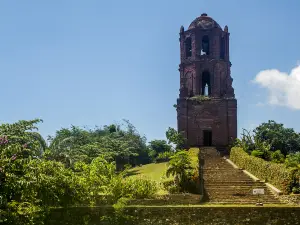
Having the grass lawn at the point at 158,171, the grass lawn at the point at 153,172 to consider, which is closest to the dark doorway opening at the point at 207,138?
the grass lawn at the point at 153,172

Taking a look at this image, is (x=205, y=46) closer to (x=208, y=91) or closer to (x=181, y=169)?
(x=208, y=91)

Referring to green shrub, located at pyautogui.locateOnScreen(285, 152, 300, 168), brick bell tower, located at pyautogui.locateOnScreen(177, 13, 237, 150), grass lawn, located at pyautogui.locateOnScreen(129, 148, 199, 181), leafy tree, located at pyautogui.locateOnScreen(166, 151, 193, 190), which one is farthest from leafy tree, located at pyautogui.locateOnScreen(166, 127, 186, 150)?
leafy tree, located at pyautogui.locateOnScreen(166, 151, 193, 190)

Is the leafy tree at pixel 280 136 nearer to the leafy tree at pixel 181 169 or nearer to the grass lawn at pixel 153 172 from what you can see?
the grass lawn at pixel 153 172

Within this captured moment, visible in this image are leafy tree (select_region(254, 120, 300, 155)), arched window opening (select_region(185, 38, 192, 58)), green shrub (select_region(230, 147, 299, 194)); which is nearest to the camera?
green shrub (select_region(230, 147, 299, 194))

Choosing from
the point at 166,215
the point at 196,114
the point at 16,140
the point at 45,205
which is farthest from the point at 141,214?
the point at 196,114

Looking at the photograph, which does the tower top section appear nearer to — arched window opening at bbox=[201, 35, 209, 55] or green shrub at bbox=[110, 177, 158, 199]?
arched window opening at bbox=[201, 35, 209, 55]

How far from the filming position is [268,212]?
Answer: 55.5 ft

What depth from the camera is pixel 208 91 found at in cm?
3975

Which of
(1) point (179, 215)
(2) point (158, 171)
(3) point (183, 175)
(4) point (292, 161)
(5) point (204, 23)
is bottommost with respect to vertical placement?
(1) point (179, 215)

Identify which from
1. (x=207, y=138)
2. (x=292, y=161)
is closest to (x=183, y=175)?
(x=292, y=161)

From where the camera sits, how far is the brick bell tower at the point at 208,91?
125 feet

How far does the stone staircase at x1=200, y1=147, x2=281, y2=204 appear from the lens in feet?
67.1

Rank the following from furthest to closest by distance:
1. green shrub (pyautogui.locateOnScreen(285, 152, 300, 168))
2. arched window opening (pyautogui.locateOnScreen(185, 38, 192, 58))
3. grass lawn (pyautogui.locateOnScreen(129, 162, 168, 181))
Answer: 1. arched window opening (pyautogui.locateOnScreen(185, 38, 192, 58))
2. grass lawn (pyautogui.locateOnScreen(129, 162, 168, 181))
3. green shrub (pyautogui.locateOnScreen(285, 152, 300, 168))

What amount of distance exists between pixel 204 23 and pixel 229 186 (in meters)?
20.4
